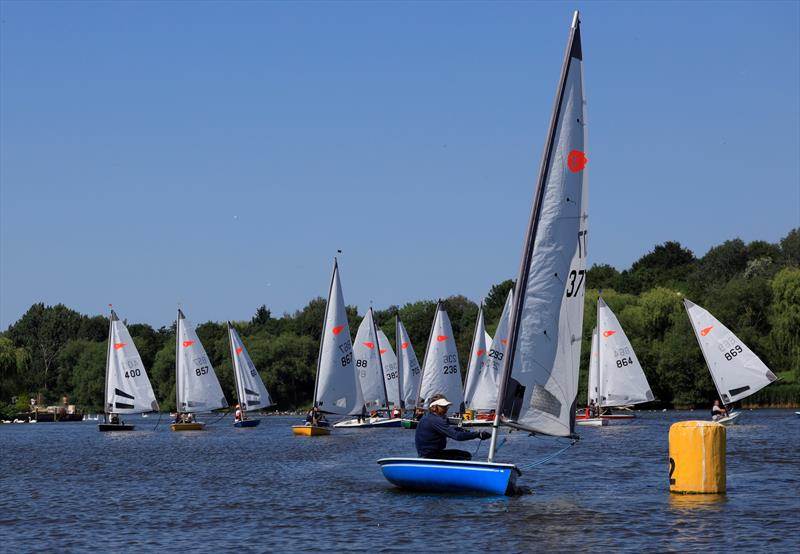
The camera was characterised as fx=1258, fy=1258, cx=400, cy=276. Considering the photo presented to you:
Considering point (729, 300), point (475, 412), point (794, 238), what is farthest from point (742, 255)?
point (475, 412)

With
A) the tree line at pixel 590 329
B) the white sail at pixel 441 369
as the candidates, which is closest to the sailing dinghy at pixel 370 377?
the white sail at pixel 441 369

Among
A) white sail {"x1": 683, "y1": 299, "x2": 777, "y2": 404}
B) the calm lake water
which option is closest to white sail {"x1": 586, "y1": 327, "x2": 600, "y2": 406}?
white sail {"x1": 683, "y1": 299, "x2": 777, "y2": 404}

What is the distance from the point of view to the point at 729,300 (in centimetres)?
10706

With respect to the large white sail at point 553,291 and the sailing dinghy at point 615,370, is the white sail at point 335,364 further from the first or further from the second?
the large white sail at point 553,291

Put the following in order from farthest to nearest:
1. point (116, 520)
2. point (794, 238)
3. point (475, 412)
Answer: point (794, 238), point (475, 412), point (116, 520)

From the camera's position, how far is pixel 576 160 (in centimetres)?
2445

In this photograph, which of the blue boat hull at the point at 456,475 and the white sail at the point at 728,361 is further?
the white sail at the point at 728,361

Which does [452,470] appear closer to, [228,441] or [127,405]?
[228,441]

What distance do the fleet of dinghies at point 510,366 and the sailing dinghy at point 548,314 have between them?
2cm

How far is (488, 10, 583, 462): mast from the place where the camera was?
2369 centimetres

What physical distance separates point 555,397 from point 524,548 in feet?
20.9

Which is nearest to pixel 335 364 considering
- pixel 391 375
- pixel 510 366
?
pixel 391 375

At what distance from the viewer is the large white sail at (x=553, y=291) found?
24359 mm

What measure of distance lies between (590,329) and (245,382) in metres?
38.5
